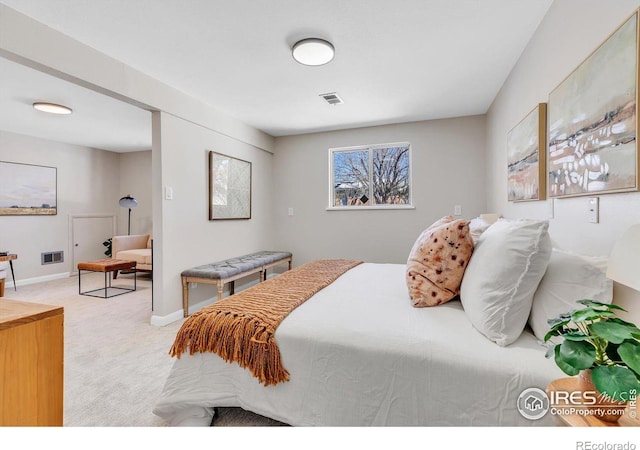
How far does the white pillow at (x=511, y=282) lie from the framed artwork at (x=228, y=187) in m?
3.08

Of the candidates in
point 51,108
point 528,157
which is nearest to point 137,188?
point 51,108

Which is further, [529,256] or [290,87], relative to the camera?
[290,87]

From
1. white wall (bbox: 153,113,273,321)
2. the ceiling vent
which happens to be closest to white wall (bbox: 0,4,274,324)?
white wall (bbox: 153,113,273,321)

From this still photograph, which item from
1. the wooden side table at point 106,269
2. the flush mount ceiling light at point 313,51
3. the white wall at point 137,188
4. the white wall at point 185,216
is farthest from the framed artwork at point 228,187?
the white wall at point 137,188

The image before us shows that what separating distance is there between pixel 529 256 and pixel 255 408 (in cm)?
132

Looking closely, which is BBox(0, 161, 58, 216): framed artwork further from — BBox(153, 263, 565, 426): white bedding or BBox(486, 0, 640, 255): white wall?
BBox(486, 0, 640, 255): white wall

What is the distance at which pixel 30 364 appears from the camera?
2.96 ft

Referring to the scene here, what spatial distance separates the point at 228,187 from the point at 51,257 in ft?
12.0

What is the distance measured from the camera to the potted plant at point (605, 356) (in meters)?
0.64

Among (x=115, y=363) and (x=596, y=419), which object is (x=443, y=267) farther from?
(x=115, y=363)

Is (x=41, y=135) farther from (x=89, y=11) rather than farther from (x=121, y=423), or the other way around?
(x=121, y=423)

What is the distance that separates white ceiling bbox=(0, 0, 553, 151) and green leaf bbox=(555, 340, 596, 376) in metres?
1.97

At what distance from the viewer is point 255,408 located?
Answer: 134 cm
